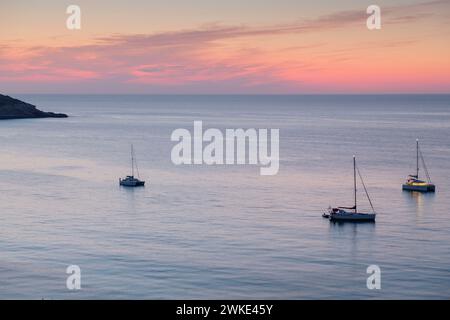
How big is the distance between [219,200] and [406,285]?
130 feet

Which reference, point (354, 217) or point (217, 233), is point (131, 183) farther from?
point (354, 217)

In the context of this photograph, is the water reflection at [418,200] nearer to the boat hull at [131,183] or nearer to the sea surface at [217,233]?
the sea surface at [217,233]

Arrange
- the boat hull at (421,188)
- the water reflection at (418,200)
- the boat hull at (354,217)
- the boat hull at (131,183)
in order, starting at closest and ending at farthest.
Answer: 1. the boat hull at (354,217)
2. the water reflection at (418,200)
3. the boat hull at (421,188)
4. the boat hull at (131,183)

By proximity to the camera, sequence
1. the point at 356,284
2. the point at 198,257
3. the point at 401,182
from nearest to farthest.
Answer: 1. the point at 356,284
2. the point at 198,257
3. the point at 401,182

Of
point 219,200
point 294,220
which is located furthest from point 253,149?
point 294,220

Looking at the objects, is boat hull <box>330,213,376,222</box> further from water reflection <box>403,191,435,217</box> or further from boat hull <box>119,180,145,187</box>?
boat hull <box>119,180,145,187</box>

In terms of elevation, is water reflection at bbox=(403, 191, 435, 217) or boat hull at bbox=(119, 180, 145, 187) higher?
boat hull at bbox=(119, 180, 145, 187)

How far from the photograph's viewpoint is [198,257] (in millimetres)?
54594

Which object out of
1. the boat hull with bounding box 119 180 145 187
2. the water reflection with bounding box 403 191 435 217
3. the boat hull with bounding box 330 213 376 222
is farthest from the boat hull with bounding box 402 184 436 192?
the boat hull with bounding box 119 180 145 187

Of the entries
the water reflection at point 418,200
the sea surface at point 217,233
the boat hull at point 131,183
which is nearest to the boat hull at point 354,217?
the sea surface at point 217,233

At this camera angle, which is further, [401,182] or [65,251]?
[401,182]

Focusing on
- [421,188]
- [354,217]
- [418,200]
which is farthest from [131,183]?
[421,188]
